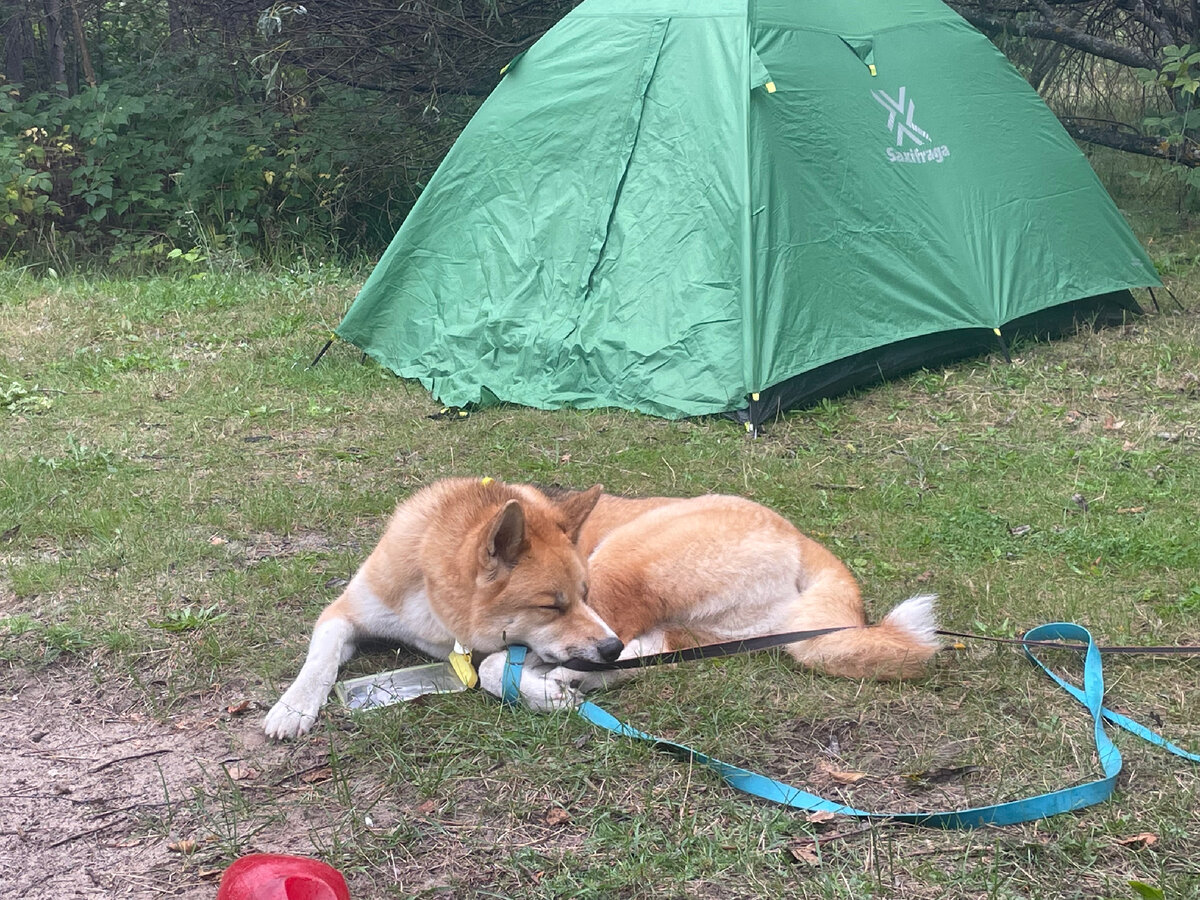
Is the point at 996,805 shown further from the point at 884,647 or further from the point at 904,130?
the point at 904,130

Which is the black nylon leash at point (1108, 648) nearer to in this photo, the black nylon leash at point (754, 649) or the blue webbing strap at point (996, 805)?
the black nylon leash at point (754, 649)

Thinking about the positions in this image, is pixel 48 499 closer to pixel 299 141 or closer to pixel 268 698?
pixel 268 698

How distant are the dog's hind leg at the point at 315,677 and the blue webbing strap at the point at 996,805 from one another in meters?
0.52

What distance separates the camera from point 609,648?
2.92 m

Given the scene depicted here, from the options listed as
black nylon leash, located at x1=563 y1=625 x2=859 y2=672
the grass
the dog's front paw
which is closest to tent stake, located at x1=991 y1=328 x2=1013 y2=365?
the grass

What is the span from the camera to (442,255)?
6703 millimetres

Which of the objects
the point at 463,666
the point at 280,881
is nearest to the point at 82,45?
the point at 463,666

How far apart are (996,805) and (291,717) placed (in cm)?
176

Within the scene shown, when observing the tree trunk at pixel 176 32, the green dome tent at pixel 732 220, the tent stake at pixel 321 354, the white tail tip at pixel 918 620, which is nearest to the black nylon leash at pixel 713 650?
the white tail tip at pixel 918 620

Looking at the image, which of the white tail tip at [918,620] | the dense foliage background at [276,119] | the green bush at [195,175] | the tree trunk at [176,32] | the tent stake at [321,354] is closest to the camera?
the white tail tip at [918,620]

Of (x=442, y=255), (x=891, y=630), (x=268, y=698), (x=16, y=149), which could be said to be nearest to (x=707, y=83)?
(x=442, y=255)

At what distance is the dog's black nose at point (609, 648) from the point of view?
2.92 meters

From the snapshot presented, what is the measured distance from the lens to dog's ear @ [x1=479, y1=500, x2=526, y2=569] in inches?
111

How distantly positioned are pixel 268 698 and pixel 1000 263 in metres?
5.17
